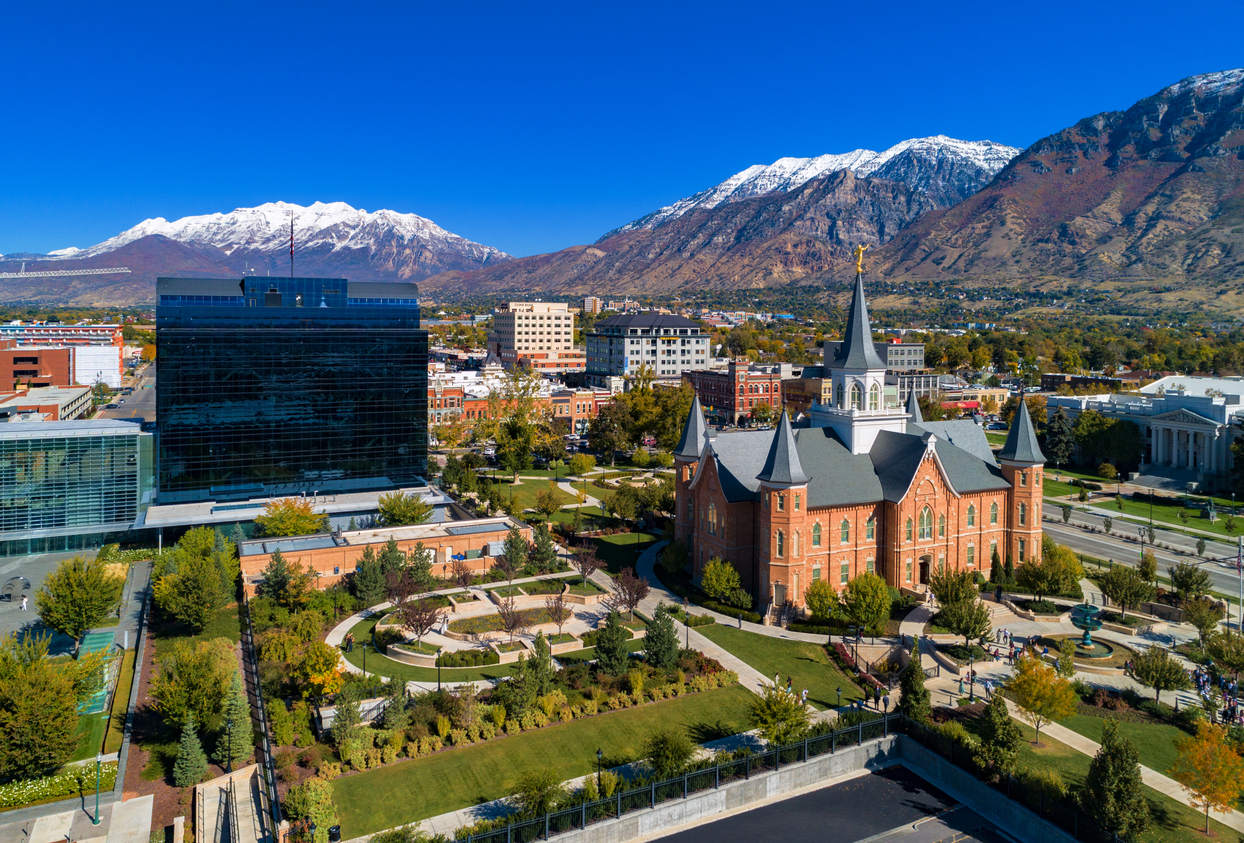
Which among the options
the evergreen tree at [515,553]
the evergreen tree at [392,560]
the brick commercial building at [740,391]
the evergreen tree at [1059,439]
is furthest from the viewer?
the brick commercial building at [740,391]

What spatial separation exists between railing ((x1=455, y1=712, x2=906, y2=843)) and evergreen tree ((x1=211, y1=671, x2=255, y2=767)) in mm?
12322

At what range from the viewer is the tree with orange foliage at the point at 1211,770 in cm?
2772

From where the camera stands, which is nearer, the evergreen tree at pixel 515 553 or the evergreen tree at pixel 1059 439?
the evergreen tree at pixel 515 553

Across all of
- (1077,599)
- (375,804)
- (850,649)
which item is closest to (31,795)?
(375,804)

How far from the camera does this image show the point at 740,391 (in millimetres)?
139000

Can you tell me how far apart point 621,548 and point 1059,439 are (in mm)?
66041

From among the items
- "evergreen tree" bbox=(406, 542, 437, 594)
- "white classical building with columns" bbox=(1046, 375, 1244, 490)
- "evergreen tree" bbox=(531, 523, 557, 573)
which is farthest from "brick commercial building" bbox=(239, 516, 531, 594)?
"white classical building with columns" bbox=(1046, 375, 1244, 490)

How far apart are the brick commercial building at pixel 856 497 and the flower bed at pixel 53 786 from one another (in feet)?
115

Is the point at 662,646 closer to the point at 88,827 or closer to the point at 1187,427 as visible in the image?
the point at 88,827

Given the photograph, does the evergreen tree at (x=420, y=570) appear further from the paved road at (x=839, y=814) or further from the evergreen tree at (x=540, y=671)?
the paved road at (x=839, y=814)

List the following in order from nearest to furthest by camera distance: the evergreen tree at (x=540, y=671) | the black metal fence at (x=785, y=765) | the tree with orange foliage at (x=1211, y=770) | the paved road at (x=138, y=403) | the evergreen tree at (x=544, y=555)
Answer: the tree with orange foliage at (x=1211, y=770), the black metal fence at (x=785, y=765), the evergreen tree at (x=540, y=671), the evergreen tree at (x=544, y=555), the paved road at (x=138, y=403)

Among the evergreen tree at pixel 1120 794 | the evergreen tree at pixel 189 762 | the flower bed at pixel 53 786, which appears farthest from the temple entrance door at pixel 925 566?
the flower bed at pixel 53 786

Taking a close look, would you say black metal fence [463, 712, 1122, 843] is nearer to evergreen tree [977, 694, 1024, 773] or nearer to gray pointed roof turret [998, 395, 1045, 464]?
evergreen tree [977, 694, 1024, 773]

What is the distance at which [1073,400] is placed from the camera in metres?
112
